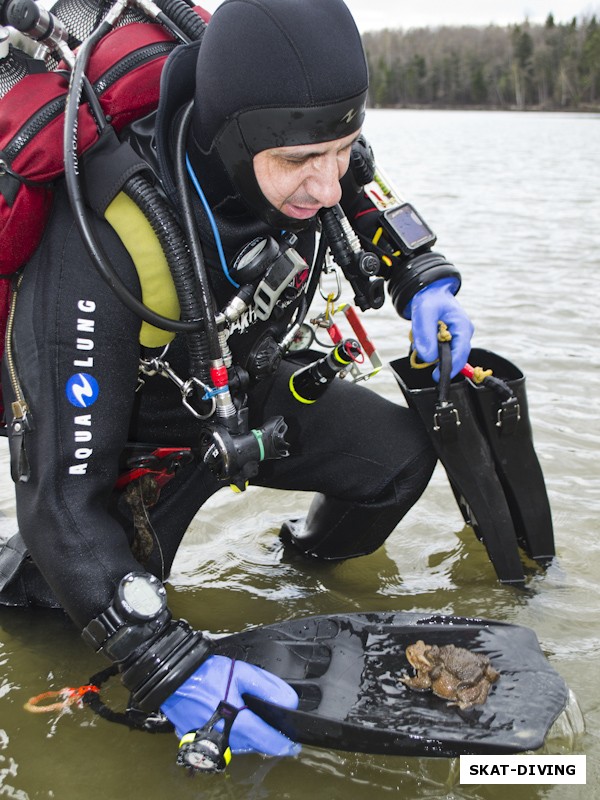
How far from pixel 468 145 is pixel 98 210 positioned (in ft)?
90.5

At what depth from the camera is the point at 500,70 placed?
8931 centimetres

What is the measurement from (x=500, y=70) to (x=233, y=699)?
9634 cm

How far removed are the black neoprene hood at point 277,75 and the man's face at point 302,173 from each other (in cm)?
3

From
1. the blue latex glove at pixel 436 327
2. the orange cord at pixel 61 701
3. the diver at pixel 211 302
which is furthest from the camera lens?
the blue latex glove at pixel 436 327

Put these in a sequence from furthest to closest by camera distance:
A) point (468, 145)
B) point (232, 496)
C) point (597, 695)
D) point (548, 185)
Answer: point (468, 145) → point (548, 185) → point (232, 496) → point (597, 695)

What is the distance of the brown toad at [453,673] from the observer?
2.35 metres

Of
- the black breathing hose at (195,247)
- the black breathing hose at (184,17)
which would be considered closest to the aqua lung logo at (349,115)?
the black breathing hose at (195,247)

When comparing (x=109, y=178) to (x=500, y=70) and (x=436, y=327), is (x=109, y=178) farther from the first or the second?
(x=500, y=70)

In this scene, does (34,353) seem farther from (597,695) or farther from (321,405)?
(597,695)

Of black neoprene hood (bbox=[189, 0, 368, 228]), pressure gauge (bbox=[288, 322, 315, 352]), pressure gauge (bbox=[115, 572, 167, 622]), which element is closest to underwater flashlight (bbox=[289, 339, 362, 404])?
pressure gauge (bbox=[288, 322, 315, 352])

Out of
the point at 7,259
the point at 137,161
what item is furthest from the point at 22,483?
the point at 137,161

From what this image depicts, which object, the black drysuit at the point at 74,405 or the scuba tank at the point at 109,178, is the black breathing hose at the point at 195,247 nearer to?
the scuba tank at the point at 109,178

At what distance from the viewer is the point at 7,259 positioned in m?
2.12

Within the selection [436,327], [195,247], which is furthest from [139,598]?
[436,327]
